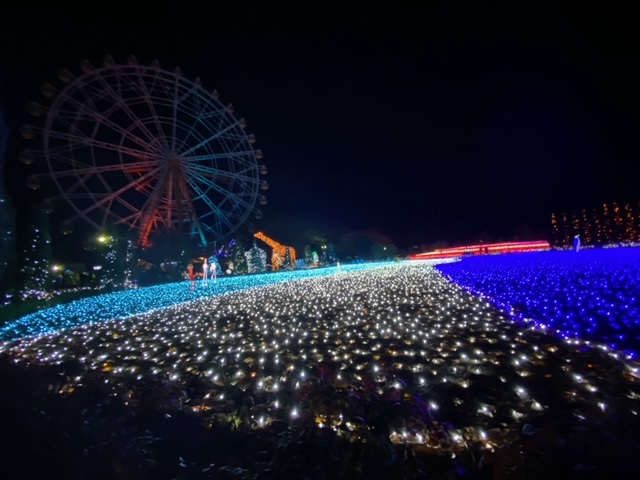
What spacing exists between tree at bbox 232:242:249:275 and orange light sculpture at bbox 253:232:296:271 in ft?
26.0

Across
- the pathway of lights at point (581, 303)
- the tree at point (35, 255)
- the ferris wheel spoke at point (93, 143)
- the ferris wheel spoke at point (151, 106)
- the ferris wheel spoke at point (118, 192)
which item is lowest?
the pathway of lights at point (581, 303)

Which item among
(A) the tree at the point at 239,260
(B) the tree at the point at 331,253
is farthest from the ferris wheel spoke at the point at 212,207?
(B) the tree at the point at 331,253

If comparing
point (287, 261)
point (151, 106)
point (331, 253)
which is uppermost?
point (151, 106)

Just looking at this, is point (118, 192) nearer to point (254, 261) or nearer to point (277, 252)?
point (254, 261)

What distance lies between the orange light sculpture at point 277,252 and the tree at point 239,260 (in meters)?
7.94

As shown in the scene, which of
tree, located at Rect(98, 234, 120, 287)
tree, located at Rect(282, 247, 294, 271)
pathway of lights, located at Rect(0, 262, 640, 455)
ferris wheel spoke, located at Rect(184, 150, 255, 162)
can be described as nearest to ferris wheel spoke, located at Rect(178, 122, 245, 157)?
ferris wheel spoke, located at Rect(184, 150, 255, 162)

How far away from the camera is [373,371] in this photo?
425cm

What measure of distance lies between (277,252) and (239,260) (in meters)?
16.1

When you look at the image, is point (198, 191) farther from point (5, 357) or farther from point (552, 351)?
point (552, 351)

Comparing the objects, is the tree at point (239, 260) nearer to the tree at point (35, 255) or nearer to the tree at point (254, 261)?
the tree at point (254, 261)

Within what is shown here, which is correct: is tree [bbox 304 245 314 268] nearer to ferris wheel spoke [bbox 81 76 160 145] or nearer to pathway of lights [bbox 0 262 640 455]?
ferris wheel spoke [bbox 81 76 160 145]

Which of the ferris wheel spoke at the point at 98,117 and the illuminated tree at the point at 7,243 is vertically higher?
the ferris wheel spoke at the point at 98,117

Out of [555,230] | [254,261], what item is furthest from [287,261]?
[555,230]

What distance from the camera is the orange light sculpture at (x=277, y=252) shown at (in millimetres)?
58875
